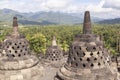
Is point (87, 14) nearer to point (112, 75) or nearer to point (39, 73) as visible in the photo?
point (112, 75)

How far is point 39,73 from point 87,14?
26.6 ft

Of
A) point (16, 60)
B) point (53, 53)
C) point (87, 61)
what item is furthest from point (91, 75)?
point (53, 53)

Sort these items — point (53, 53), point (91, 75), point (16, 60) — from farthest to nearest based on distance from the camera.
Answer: point (53, 53), point (16, 60), point (91, 75)

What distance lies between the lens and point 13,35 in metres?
18.9

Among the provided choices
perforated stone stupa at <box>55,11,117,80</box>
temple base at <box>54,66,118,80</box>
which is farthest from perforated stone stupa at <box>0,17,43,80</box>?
temple base at <box>54,66,118,80</box>

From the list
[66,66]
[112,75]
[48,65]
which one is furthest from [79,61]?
[48,65]

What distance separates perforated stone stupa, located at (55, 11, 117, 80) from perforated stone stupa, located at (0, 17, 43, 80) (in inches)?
183

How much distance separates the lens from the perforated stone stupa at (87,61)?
1422 cm

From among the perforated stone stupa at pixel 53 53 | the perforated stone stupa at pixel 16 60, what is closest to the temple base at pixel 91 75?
the perforated stone stupa at pixel 16 60

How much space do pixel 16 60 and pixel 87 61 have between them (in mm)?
7026

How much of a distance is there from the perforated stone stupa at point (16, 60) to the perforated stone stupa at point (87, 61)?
4.65 meters

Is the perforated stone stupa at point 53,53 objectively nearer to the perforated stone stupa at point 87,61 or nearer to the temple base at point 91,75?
the perforated stone stupa at point 87,61

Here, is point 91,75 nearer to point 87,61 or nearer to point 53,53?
point 87,61

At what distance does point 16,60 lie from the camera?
1853 cm
